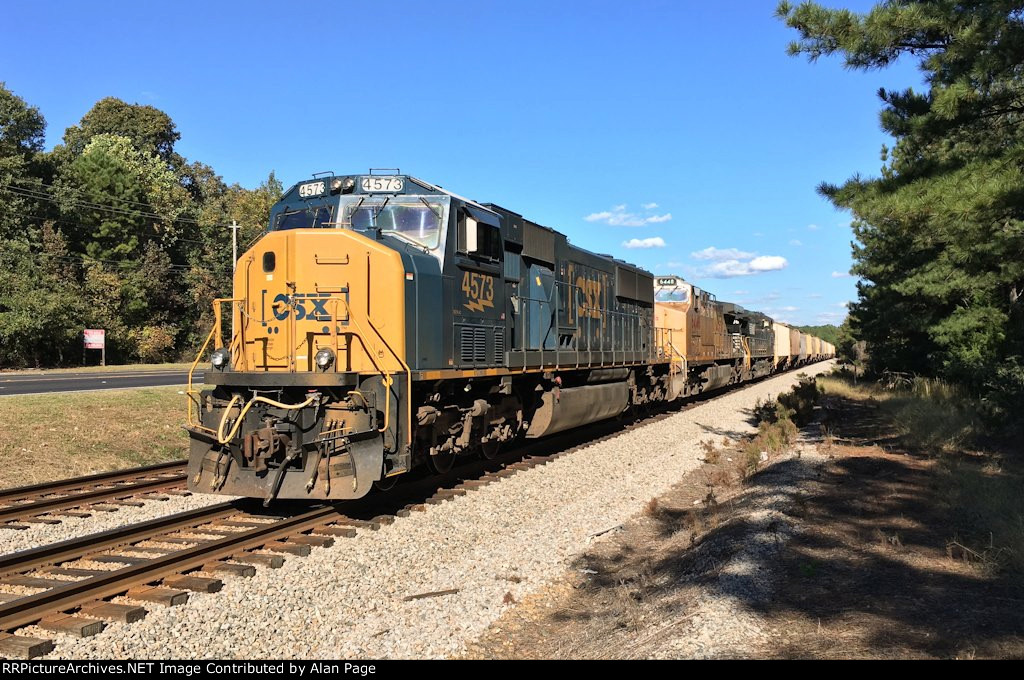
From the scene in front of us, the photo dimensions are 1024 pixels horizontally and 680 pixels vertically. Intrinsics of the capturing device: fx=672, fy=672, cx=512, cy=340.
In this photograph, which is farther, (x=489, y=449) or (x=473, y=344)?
(x=489, y=449)

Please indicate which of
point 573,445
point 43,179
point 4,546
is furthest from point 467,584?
point 43,179

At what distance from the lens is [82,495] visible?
8.37 m

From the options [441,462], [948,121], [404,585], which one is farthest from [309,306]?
[948,121]

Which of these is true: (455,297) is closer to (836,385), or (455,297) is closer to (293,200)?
(293,200)

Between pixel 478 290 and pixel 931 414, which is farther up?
pixel 478 290

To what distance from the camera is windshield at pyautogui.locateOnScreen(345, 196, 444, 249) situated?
852 cm

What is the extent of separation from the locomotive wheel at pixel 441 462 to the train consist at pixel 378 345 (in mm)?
38

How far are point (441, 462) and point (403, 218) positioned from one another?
3.32m

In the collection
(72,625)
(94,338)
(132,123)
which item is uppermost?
(132,123)

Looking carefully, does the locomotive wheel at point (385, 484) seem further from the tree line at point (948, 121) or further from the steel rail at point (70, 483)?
the tree line at point (948, 121)

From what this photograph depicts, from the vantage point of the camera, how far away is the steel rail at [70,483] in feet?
28.1

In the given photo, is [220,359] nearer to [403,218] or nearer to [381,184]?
[403,218]

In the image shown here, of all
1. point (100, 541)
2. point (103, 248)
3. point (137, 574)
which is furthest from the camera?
point (103, 248)

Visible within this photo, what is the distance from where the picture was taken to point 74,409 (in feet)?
44.1
